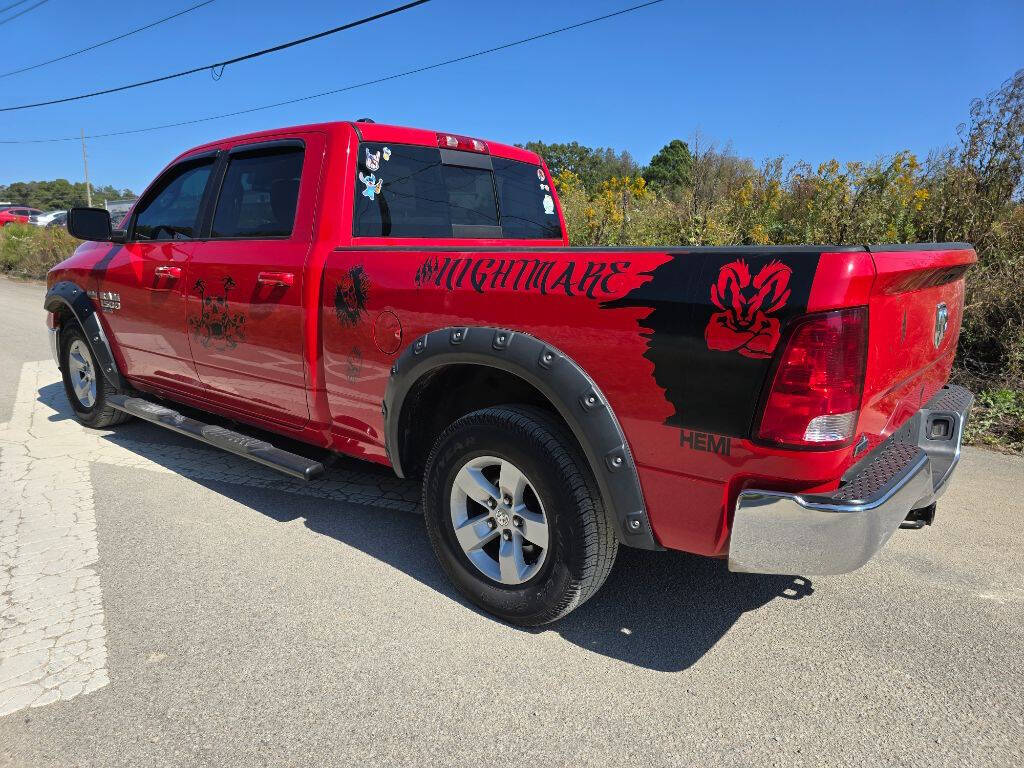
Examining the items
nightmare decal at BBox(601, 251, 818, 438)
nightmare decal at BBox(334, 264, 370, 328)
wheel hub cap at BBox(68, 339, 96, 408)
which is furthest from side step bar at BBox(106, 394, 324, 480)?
nightmare decal at BBox(601, 251, 818, 438)

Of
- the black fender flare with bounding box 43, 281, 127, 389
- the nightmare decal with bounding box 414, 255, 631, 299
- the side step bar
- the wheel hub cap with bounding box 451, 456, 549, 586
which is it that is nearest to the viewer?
the nightmare decal with bounding box 414, 255, 631, 299

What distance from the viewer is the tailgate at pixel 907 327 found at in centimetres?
210

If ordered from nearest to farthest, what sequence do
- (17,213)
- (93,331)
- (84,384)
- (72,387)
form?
1. (93,331)
2. (84,384)
3. (72,387)
4. (17,213)

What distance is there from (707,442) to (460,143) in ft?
8.41

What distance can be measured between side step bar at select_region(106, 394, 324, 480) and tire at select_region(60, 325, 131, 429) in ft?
1.49

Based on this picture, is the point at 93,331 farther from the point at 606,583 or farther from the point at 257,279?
the point at 606,583

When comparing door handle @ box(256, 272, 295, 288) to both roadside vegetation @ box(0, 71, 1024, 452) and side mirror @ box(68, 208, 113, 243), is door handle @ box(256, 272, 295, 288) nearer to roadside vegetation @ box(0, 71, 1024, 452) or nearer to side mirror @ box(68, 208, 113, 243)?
side mirror @ box(68, 208, 113, 243)

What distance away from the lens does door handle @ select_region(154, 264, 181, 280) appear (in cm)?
408

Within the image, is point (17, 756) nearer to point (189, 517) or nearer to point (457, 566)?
point (457, 566)

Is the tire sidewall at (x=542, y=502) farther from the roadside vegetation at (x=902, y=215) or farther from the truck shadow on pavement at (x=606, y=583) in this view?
the roadside vegetation at (x=902, y=215)

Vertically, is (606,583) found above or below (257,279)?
below

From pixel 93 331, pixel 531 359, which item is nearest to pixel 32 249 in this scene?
pixel 93 331

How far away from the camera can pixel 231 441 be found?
3.78 metres

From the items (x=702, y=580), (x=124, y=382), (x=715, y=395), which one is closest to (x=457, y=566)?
(x=702, y=580)
